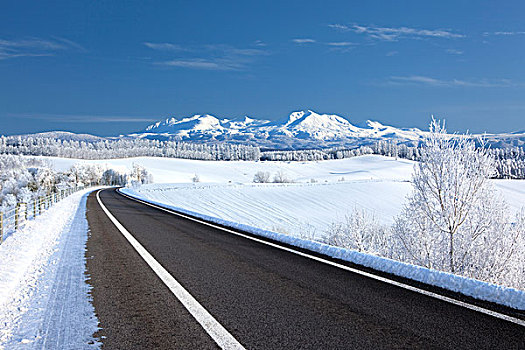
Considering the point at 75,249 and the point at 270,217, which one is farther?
the point at 270,217

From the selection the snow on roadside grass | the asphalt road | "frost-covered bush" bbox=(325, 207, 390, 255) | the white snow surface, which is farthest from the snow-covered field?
the snow on roadside grass

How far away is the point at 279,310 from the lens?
4.89 metres

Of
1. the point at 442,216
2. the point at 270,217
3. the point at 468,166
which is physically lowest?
the point at 270,217

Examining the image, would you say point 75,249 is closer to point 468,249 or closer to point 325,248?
point 325,248

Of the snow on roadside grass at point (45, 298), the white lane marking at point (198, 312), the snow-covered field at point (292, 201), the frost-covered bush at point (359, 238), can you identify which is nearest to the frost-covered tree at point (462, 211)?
the snow-covered field at point (292, 201)

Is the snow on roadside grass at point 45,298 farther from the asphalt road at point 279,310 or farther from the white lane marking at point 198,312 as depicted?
the white lane marking at point 198,312

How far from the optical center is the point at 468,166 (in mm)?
16859

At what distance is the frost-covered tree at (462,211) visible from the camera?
52.1ft

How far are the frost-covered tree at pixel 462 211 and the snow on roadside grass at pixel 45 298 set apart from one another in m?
14.6

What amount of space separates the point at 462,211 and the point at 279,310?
1442cm

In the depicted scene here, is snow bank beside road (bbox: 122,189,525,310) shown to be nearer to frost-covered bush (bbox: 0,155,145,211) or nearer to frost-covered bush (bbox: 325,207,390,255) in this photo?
frost-covered bush (bbox: 325,207,390,255)

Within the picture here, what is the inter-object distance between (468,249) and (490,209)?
206 centimetres

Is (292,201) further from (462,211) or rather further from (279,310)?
(279,310)

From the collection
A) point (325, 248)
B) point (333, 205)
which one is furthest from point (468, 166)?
point (333, 205)
